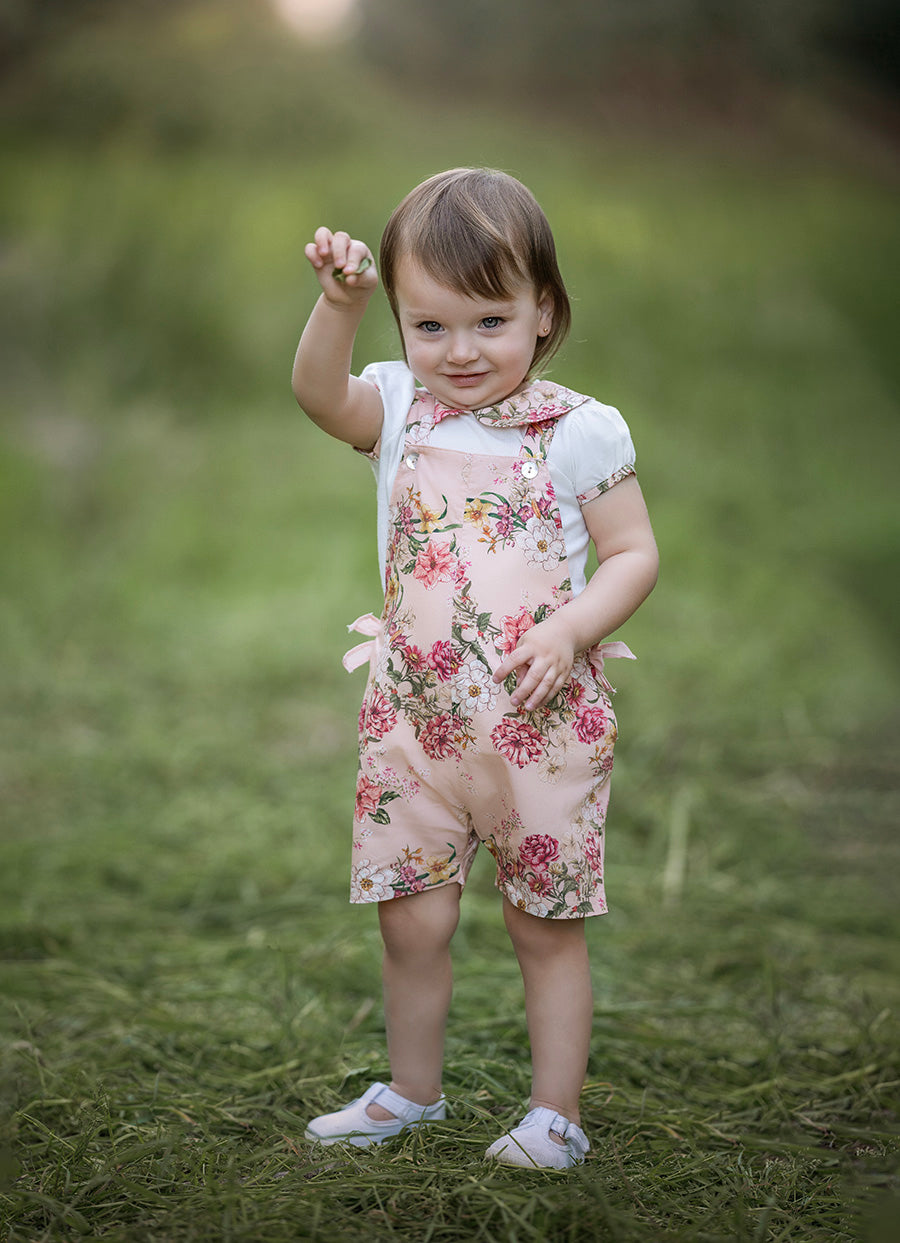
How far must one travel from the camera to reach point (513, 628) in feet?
4.68

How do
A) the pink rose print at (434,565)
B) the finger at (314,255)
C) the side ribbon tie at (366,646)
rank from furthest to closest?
the side ribbon tie at (366,646) → the pink rose print at (434,565) → the finger at (314,255)

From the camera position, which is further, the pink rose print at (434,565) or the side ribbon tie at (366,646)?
the side ribbon tie at (366,646)

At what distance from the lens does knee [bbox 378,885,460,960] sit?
149cm

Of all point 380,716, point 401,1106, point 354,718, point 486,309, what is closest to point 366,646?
point 380,716

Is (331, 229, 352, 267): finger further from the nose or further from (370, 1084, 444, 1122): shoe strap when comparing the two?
(370, 1084, 444, 1122): shoe strap

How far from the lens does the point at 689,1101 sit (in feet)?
5.72

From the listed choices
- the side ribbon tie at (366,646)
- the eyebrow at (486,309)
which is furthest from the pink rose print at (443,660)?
the eyebrow at (486,309)

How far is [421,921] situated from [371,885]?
75mm

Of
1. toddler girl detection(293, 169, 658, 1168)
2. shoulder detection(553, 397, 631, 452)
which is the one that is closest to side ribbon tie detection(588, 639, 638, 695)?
toddler girl detection(293, 169, 658, 1168)

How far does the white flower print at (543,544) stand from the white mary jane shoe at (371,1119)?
0.65 meters

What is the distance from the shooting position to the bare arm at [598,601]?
1377 millimetres

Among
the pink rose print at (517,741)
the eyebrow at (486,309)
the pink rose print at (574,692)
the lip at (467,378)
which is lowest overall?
the pink rose print at (517,741)

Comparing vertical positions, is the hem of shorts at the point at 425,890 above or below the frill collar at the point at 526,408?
below

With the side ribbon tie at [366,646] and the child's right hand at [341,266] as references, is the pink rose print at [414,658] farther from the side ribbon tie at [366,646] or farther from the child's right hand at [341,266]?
the child's right hand at [341,266]
